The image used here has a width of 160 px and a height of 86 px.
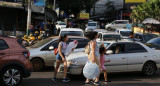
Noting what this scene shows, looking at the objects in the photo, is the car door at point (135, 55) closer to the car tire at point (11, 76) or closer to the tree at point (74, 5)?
the car tire at point (11, 76)

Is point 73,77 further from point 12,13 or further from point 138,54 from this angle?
point 12,13

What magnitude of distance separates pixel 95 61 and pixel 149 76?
3483mm

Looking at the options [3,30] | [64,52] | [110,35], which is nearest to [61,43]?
[64,52]

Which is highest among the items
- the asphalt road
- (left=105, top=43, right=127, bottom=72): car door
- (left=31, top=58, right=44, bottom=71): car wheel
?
(left=105, top=43, right=127, bottom=72): car door

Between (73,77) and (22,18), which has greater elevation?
(22,18)

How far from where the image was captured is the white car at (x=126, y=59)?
910cm

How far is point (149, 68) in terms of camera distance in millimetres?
10297

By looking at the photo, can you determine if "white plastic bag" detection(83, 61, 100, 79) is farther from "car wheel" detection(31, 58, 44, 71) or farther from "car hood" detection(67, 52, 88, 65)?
"car wheel" detection(31, 58, 44, 71)

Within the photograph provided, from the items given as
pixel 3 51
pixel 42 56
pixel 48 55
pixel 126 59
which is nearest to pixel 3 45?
pixel 3 51

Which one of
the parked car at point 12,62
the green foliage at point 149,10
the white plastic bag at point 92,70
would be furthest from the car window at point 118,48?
the green foliage at point 149,10

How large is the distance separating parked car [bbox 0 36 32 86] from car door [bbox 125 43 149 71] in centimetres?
386

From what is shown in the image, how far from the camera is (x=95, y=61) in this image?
7.84 m

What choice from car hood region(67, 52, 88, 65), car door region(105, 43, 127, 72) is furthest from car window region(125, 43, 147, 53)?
car hood region(67, 52, 88, 65)

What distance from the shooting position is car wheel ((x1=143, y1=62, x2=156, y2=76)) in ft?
33.4
